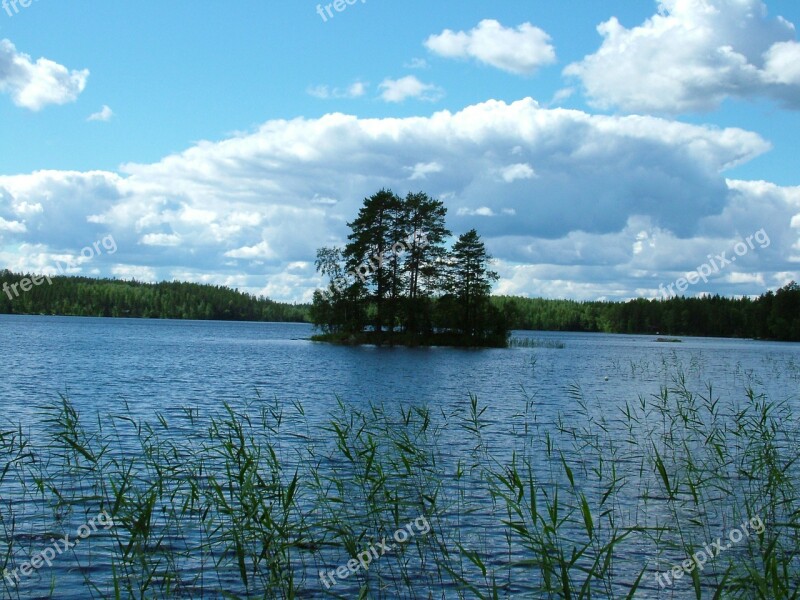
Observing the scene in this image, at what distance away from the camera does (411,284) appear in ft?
255

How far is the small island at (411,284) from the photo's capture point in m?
77.2

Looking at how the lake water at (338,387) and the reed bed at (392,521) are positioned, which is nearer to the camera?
the reed bed at (392,521)

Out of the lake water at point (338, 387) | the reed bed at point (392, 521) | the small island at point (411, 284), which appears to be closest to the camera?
the reed bed at point (392, 521)

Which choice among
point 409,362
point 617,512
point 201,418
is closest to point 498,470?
point 617,512

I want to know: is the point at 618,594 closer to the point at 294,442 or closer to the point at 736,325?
the point at 294,442

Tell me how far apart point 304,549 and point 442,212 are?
224 feet
